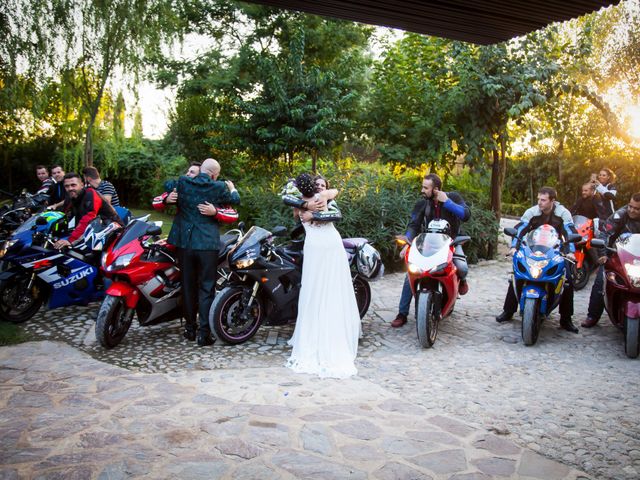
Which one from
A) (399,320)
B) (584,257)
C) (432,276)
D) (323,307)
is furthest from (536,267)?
(584,257)

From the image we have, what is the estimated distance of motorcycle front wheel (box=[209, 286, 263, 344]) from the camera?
5.78 meters

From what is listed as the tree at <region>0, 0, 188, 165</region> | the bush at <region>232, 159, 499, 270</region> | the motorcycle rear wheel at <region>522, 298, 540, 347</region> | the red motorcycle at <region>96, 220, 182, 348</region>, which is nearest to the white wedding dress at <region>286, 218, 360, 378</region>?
the red motorcycle at <region>96, 220, 182, 348</region>

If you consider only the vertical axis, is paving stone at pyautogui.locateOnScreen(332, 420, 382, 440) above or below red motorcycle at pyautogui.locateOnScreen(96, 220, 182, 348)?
below

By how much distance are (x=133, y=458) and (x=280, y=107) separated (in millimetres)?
10490

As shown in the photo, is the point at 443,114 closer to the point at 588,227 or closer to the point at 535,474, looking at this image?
the point at 588,227

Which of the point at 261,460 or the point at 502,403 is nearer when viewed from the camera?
the point at 261,460

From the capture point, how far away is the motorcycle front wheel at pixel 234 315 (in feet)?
19.0

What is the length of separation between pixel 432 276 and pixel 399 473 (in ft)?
9.34

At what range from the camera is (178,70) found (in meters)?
18.7

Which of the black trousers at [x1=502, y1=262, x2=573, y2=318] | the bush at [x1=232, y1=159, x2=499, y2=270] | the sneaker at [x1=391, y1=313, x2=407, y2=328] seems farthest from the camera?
the bush at [x1=232, y1=159, x2=499, y2=270]

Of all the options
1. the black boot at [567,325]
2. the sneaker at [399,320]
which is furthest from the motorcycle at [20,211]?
the black boot at [567,325]

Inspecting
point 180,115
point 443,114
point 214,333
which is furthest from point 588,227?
point 180,115

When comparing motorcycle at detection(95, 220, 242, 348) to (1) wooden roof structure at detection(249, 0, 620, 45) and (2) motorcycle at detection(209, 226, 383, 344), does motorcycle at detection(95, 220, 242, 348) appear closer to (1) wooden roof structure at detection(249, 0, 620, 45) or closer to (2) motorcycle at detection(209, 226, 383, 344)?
(2) motorcycle at detection(209, 226, 383, 344)

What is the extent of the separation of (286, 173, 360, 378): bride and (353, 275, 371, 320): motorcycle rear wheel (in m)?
0.83
